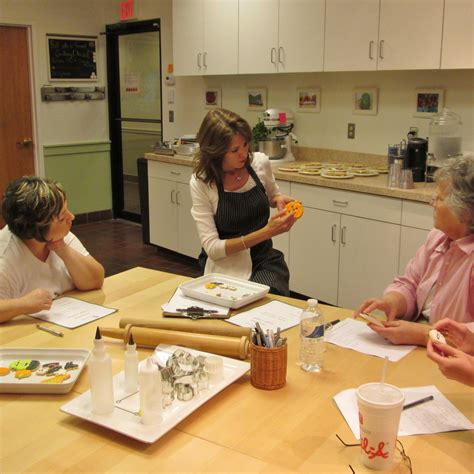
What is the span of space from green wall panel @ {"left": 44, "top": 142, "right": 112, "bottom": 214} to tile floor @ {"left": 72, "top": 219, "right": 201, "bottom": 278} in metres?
0.26

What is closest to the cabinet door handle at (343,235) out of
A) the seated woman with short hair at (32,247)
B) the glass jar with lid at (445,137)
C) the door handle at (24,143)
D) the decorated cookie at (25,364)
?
the glass jar with lid at (445,137)

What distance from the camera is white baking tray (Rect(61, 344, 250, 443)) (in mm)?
1340

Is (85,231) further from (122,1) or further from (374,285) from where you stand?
(374,285)

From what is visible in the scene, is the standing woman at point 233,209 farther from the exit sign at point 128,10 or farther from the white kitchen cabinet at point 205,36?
the exit sign at point 128,10

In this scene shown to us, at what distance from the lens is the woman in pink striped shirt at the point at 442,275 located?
1884 millimetres

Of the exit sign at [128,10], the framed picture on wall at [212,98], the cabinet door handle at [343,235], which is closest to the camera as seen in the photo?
the cabinet door handle at [343,235]

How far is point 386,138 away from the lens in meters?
4.39

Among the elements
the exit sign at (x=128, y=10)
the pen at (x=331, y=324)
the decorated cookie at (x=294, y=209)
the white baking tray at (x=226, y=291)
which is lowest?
the pen at (x=331, y=324)

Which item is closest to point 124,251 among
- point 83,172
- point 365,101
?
point 83,172

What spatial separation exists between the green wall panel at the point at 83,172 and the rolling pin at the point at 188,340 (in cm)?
506

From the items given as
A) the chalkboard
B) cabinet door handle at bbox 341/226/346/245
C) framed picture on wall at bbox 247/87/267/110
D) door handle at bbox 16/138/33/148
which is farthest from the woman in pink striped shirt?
the chalkboard

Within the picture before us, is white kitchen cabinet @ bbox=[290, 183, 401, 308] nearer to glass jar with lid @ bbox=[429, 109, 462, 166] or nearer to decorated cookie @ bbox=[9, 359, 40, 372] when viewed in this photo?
glass jar with lid @ bbox=[429, 109, 462, 166]

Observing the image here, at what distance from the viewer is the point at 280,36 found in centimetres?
445

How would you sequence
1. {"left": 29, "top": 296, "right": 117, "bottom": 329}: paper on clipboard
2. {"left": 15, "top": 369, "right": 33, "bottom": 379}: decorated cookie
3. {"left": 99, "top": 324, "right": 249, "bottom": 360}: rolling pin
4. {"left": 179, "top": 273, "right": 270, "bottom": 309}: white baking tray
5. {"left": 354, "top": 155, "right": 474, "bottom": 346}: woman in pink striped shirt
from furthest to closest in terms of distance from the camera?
{"left": 179, "top": 273, "right": 270, "bottom": 309}: white baking tray, {"left": 29, "top": 296, "right": 117, "bottom": 329}: paper on clipboard, {"left": 354, "top": 155, "right": 474, "bottom": 346}: woman in pink striped shirt, {"left": 99, "top": 324, "right": 249, "bottom": 360}: rolling pin, {"left": 15, "top": 369, "right": 33, "bottom": 379}: decorated cookie
